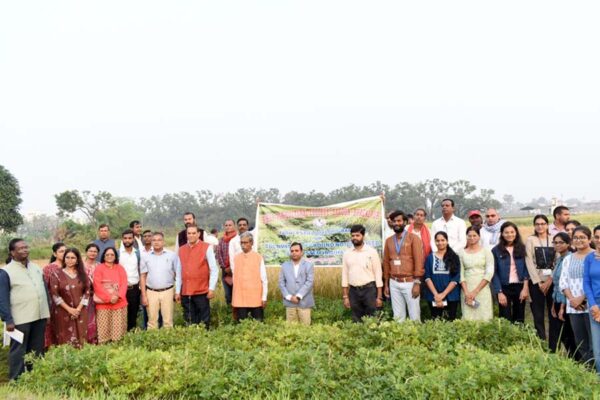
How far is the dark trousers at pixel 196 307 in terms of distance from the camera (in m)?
8.32

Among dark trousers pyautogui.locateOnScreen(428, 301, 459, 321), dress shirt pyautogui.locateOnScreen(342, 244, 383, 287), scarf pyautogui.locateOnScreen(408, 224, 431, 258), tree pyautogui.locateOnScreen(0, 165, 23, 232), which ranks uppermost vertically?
tree pyautogui.locateOnScreen(0, 165, 23, 232)

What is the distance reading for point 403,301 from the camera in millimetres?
8094

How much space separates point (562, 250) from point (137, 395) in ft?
16.5

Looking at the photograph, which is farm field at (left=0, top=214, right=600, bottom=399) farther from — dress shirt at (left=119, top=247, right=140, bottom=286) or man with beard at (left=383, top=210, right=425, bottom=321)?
dress shirt at (left=119, top=247, right=140, bottom=286)

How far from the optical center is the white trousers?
26.1 feet

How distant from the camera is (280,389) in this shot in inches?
189

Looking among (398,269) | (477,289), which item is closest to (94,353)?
(398,269)

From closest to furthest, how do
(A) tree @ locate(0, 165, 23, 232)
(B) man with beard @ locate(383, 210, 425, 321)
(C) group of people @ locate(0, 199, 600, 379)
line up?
(C) group of people @ locate(0, 199, 600, 379)
(B) man with beard @ locate(383, 210, 425, 321)
(A) tree @ locate(0, 165, 23, 232)

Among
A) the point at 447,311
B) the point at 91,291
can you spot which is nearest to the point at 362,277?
the point at 447,311

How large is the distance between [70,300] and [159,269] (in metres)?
1.37

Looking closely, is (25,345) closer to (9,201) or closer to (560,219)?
(560,219)

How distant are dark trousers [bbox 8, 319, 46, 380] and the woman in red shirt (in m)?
0.84

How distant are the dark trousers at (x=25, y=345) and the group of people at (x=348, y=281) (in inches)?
0.5

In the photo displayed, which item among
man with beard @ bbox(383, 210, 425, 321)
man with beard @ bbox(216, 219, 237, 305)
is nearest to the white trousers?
man with beard @ bbox(383, 210, 425, 321)
